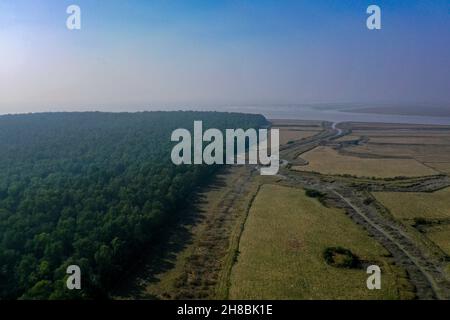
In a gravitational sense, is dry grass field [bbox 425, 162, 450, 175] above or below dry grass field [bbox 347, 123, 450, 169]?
below

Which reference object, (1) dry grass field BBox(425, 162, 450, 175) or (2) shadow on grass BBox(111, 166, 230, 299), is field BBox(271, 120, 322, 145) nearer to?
(1) dry grass field BBox(425, 162, 450, 175)

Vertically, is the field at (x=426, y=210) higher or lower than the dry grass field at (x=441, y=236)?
higher

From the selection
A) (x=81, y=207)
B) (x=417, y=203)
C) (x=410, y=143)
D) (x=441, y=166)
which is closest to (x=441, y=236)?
(x=417, y=203)

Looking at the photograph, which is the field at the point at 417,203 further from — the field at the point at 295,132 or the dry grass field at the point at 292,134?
the dry grass field at the point at 292,134

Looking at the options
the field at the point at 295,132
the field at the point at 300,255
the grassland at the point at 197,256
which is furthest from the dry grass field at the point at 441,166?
the grassland at the point at 197,256

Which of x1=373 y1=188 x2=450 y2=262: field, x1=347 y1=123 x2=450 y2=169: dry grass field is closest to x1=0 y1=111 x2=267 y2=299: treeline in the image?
x1=373 y1=188 x2=450 y2=262: field
